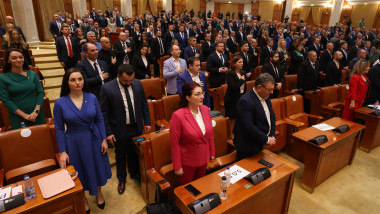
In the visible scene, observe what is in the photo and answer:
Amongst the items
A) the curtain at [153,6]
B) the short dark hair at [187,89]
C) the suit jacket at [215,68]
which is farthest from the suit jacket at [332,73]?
the curtain at [153,6]

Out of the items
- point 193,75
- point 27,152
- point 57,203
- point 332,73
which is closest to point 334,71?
point 332,73

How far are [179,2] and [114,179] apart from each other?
18202mm

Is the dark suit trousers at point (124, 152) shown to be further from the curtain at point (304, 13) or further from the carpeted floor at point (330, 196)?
the curtain at point (304, 13)

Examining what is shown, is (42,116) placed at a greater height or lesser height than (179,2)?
lesser

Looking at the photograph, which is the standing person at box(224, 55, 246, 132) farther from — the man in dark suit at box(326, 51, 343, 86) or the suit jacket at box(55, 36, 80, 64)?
the suit jacket at box(55, 36, 80, 64)

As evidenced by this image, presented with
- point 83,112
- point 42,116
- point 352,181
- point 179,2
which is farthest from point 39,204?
point 179,2

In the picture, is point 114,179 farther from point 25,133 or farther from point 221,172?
point 221,172

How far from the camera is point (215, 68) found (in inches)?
170

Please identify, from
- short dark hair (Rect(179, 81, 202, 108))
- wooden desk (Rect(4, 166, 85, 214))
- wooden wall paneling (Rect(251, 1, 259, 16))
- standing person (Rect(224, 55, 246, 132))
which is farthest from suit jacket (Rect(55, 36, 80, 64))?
wooden wall paneling (Rect(251, 1, 259, 16))

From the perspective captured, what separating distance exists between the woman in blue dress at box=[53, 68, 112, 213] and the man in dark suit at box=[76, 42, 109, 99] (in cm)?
106

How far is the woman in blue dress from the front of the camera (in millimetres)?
1990

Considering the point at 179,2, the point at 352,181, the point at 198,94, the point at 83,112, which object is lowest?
the point at 352,181

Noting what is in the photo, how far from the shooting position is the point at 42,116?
283 cm

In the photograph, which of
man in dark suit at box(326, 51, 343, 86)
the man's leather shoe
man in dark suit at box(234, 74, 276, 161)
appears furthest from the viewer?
man in dark suit at box(326, 51, 343, 86)
